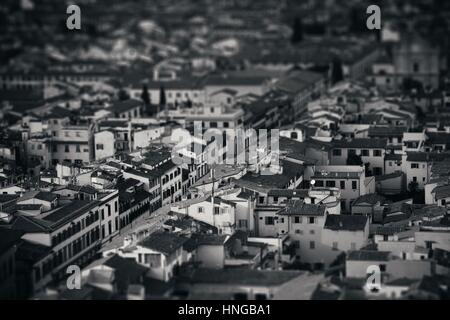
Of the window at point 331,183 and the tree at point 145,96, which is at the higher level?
the tree at point 145,96

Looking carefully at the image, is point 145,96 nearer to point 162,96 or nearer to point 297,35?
point 162,96

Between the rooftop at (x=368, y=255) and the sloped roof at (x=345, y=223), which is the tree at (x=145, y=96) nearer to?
the sloped roof at (x=345, y=223)

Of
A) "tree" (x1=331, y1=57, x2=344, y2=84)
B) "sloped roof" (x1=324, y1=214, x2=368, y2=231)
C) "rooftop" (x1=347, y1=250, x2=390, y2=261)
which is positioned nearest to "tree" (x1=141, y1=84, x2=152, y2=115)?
"tree" (x1=331, y1=57, x2=344, y2=84)

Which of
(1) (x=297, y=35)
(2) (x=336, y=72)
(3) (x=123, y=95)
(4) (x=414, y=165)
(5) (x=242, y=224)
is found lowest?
(5) (x=242, y=224)

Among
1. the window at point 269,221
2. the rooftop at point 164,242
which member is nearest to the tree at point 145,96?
the window at point 269,221

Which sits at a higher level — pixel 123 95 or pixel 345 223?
pixel 123 95

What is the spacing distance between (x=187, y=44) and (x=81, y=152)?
23818 mm

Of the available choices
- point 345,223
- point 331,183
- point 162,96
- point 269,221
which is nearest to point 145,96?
point 162,96

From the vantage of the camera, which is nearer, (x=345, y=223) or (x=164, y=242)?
(x=164, y=242)

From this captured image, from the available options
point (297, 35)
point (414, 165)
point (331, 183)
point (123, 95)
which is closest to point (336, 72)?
point (123, 95)

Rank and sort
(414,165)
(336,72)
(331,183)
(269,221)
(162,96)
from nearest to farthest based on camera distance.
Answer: (269,221) → (331,183) → (414,165) → (162,96) → (336,72)

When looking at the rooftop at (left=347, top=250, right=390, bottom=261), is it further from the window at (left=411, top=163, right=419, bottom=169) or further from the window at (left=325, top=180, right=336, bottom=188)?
the window at (left=411, top=163, right=419, bottom=169)

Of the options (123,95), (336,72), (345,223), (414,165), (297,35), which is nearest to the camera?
(345,223)
